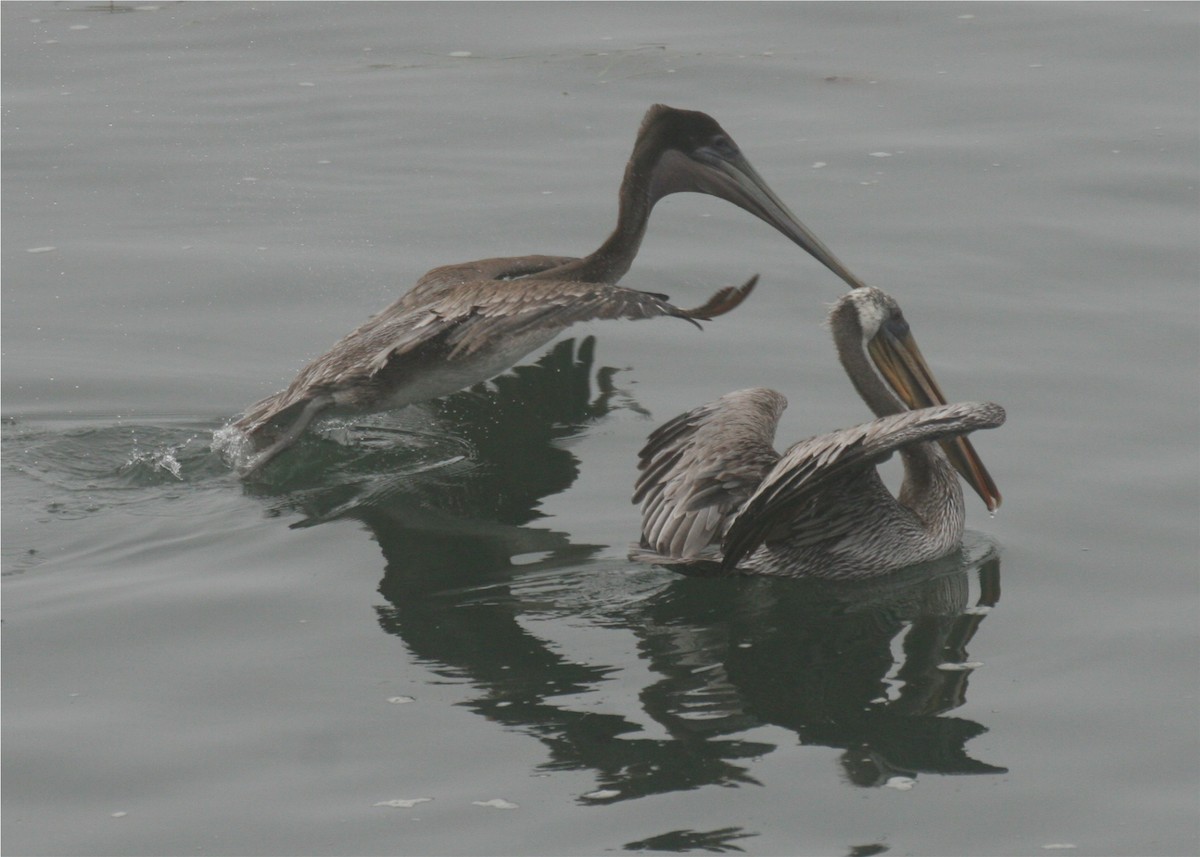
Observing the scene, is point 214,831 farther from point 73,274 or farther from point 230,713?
point 73,274

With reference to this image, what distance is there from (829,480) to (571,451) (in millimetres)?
1582

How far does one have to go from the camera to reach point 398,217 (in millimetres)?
8734

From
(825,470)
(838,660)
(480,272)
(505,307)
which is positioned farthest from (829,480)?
(480,272)

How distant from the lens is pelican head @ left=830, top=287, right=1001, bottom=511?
19.1ft

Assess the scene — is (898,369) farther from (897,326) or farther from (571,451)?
(571,451)

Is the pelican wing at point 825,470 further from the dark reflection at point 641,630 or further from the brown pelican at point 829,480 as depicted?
the dark reflection at point 641,630

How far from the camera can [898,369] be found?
236 inches

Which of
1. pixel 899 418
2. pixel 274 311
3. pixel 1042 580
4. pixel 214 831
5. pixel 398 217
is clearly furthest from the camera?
pixel 398 217

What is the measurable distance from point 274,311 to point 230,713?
10.7ft

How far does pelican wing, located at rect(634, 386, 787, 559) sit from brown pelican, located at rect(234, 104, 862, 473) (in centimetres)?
36

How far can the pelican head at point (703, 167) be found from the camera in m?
7.29

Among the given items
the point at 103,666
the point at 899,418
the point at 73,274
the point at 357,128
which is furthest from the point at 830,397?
the point at 357,128

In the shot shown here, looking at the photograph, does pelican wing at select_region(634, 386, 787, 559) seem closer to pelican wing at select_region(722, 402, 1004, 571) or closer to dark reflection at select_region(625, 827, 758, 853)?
pelican wing at select_region(722, 402, 1004, 571)

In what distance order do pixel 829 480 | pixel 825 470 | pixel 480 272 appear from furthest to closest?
pixel 480 272 → pixel 829 480 → pixel 825 470
